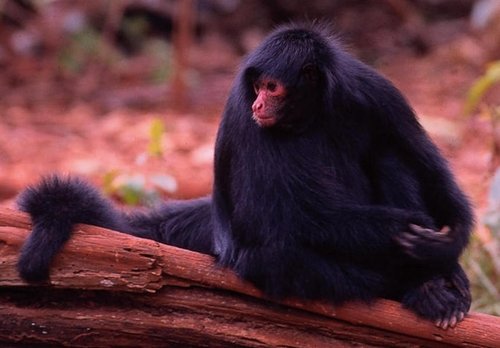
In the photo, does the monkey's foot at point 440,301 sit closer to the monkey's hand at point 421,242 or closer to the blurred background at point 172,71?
the monkey's hand at point 421,242

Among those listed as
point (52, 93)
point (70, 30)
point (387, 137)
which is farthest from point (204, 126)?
point (387, 137)

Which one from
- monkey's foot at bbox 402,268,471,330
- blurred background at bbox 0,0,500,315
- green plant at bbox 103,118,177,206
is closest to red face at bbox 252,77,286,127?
monkey's foot at bbox 402,268,471,330

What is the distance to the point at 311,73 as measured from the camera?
3805 millimetres

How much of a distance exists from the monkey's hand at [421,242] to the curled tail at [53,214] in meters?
1.32

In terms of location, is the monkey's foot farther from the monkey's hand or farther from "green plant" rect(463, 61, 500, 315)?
"green plant" rect(463, 61, 500, 315)

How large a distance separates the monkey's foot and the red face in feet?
3.14

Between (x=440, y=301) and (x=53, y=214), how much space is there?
1669mm

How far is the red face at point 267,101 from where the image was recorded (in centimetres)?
368

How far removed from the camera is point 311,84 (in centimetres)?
383

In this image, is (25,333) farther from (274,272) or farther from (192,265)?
(274,272)

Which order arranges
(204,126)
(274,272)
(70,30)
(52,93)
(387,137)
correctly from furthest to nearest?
(70,30) < (52,93) < (204,126) < (387,137) < (274,272)

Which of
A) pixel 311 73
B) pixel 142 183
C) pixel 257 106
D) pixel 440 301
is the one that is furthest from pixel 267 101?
pixel 142 183

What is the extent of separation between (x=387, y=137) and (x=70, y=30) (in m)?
9.44

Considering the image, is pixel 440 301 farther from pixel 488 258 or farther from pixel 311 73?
pixel 488 258
